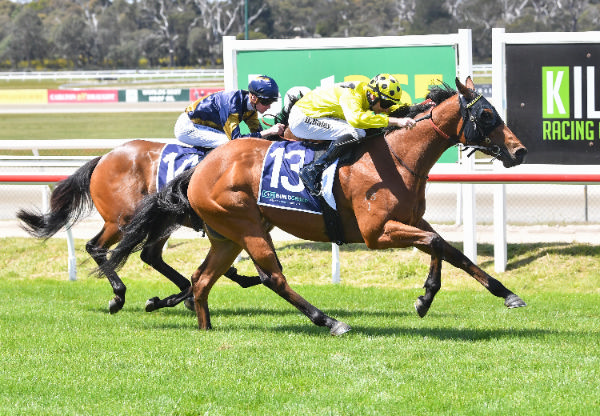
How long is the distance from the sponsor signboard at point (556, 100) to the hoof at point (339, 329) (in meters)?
3.75

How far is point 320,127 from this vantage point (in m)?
6.76

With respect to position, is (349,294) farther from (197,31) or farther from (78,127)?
(197,31)

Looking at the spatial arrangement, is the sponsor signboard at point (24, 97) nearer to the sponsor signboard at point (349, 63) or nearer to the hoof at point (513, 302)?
the sponsor signboard at point (349, 63)

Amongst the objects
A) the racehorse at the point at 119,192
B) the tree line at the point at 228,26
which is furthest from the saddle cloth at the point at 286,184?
the tree line at the point at 228,26

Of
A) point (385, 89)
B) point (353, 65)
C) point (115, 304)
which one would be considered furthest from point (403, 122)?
point (353, 65)

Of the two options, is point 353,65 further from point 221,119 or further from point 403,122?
point 403,122

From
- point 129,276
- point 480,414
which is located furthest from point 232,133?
point 480,414

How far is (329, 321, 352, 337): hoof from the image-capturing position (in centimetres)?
651

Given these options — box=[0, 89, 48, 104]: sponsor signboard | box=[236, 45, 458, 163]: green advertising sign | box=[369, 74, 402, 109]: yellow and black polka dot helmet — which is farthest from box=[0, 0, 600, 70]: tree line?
box=[369, 74, 402, 109]: yellow and black polka dot helmet

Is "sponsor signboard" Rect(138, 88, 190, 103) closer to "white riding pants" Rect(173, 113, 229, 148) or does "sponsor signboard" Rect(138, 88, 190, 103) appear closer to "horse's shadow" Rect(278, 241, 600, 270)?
"horse's shadow" Rect(278, 241, 600, 270)

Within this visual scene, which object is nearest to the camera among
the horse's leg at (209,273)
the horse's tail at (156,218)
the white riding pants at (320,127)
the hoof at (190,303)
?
the white riding pants at (320,127)

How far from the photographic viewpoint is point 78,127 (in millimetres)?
29406

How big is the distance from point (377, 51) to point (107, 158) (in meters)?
3.56

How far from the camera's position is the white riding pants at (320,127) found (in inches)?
261
